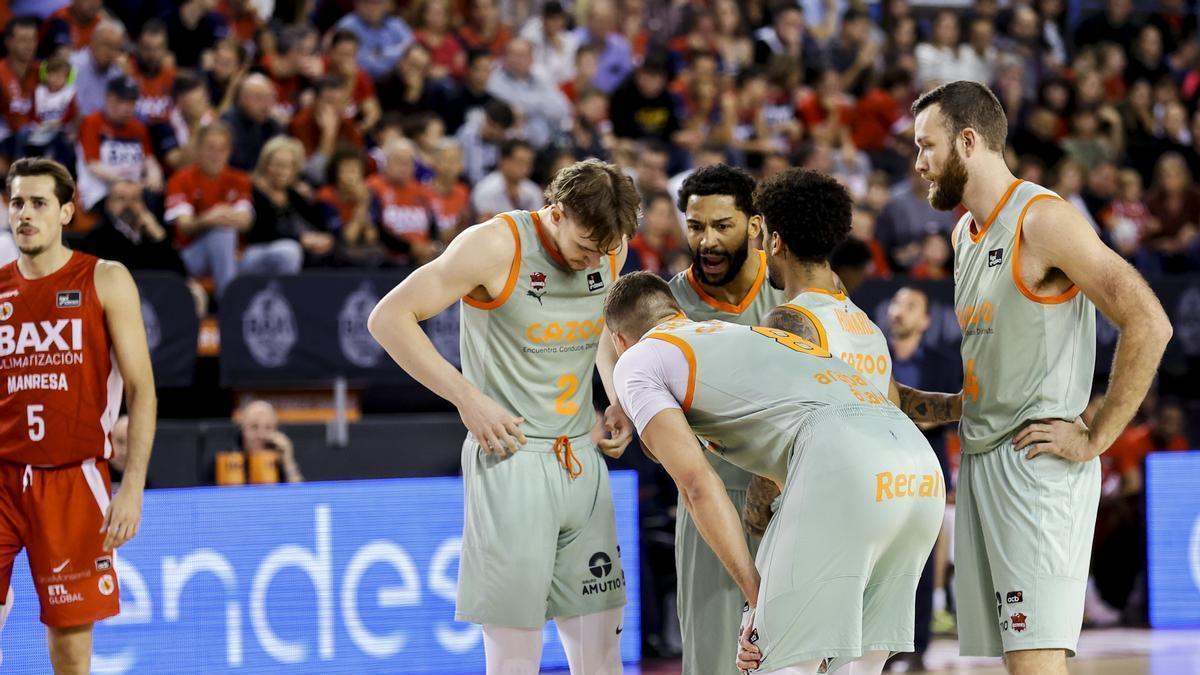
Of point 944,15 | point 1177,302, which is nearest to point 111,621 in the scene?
point 1177,302

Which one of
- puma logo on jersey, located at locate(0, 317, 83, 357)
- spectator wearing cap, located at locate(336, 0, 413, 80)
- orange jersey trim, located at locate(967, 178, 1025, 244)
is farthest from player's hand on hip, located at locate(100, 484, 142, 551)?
→ spectator wearing cap, located at locate(336, 0, 413, 80)

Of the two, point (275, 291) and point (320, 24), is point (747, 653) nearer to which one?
point (275, 291)

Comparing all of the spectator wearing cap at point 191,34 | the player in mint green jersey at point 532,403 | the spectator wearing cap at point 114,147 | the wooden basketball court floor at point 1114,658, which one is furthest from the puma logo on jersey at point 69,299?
the spectator wearing cap at point 191,34

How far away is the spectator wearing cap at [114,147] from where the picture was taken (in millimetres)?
10469

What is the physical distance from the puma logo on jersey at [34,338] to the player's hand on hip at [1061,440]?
151 inches

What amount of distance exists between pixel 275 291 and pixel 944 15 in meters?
10.0

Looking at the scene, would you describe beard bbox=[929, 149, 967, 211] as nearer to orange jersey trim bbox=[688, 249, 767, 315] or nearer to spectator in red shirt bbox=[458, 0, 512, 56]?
orange jersey trim bbox=[688, 249, 767, 315]

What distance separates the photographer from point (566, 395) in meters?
5.20

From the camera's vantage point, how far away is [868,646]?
4238mm

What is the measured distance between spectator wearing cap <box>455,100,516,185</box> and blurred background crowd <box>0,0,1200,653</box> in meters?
0.02

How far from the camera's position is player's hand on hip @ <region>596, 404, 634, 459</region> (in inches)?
203

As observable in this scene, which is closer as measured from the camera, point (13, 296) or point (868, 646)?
point (868, 646)

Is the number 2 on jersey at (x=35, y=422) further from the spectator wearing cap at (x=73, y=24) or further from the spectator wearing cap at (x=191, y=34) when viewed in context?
the spectator wearing cap at (x=191, y=34)

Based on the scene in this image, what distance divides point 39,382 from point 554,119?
8196 millimetres
